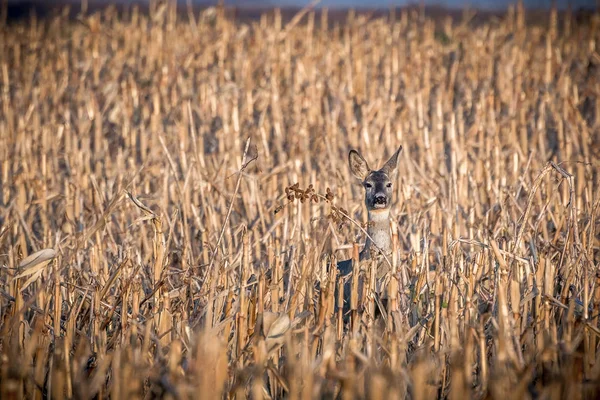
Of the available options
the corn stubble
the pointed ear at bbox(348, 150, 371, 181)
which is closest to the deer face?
the pointed ear at bbox(348, 150, 371, 181)

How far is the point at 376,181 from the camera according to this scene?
616 cm

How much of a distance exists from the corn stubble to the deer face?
392 millimetres

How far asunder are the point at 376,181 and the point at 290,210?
41.7 inches

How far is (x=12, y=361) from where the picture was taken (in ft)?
10.8

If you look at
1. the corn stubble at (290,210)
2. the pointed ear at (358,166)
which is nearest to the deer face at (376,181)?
the pointed ear at (358,166)

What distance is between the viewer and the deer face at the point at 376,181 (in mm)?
5969

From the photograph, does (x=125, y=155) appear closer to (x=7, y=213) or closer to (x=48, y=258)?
(x=7, y=213)

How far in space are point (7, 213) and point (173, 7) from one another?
841 cm

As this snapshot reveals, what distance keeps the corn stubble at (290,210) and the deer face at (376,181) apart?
392 mm

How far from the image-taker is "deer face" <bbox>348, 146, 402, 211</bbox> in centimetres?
597

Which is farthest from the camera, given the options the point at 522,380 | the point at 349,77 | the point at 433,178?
the point at 349,77

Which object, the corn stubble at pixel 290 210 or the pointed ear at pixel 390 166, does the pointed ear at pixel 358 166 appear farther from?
the corn stubble at pixel 290 210

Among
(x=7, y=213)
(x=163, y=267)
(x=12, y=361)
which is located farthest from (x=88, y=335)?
(x=7, y=213)

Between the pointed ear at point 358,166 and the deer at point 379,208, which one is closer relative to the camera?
the deer at point 379,208
